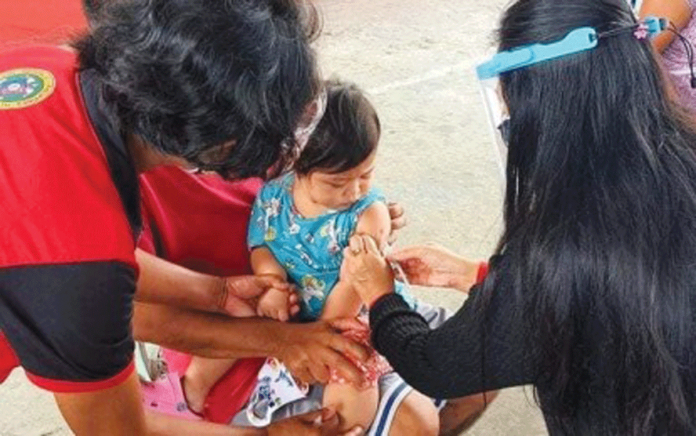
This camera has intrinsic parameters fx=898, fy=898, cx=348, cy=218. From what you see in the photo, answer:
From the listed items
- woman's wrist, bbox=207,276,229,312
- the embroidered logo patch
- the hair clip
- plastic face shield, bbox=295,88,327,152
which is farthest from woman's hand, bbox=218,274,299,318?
the hair clip

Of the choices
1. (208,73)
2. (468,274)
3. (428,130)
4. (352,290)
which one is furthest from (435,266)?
(428,130)

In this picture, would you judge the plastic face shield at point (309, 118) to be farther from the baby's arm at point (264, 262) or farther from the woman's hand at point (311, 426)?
the woman's hand at point (311, 426)

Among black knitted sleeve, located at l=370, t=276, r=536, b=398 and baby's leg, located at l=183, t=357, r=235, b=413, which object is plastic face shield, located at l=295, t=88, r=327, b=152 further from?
baby's leg, located at l=183, t=357, r=235, b=413

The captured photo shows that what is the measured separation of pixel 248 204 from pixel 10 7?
7.98 feet

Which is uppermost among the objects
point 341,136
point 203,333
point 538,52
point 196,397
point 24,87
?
point 538,52

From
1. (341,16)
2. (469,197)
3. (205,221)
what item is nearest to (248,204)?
(205,221)

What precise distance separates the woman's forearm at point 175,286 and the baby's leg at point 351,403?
0.24 metres

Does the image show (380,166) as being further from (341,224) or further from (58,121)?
(58,121)

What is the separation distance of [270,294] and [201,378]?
7.9 inches

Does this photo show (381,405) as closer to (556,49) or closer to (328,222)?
(328,222)

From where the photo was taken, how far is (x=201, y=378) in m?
1.54

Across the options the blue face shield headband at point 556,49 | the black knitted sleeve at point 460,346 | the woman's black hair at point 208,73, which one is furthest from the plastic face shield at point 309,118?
the black knitted sleeve at point 460,346

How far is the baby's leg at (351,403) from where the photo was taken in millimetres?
1464

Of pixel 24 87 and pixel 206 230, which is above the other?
pixel 24 87
